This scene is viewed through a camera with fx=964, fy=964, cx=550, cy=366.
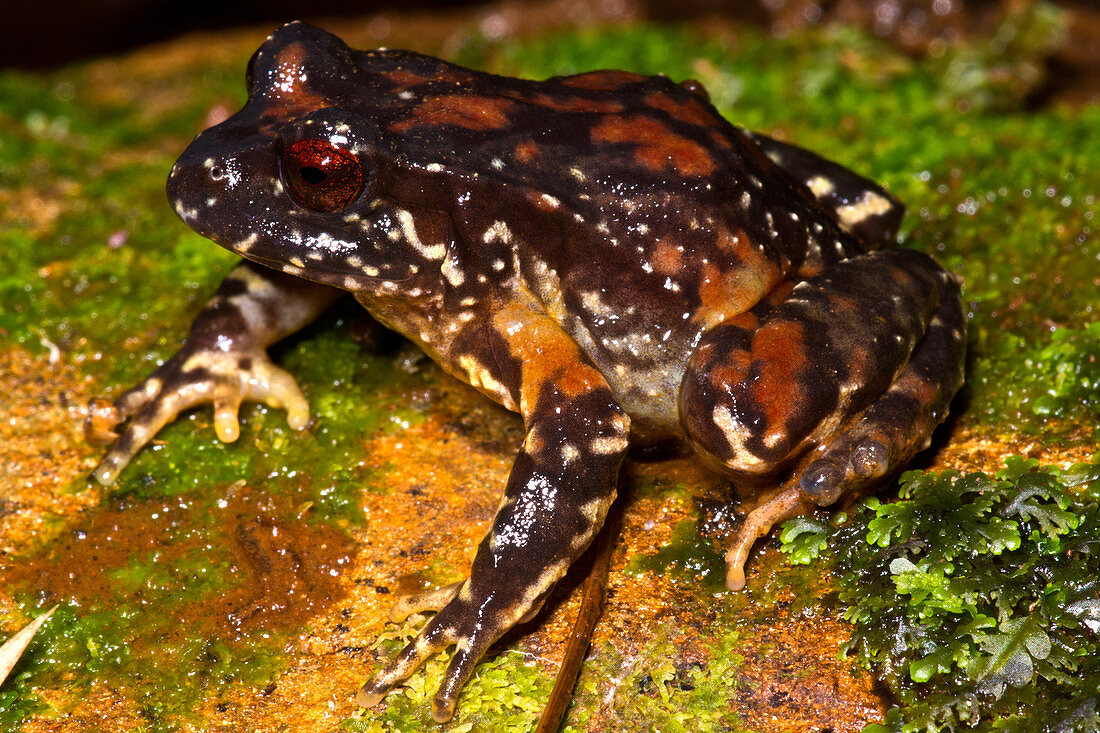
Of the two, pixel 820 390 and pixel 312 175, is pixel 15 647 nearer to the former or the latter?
pixel 312 175

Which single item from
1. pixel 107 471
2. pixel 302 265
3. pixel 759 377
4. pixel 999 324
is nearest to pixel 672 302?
pixel 759 377

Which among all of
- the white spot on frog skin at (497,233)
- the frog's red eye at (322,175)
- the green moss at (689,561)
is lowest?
the green moss at (689,561)

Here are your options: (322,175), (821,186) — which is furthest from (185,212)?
(821,186)

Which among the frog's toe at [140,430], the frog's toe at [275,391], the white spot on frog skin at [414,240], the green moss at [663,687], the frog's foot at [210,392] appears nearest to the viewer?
the green moss at [663,687]

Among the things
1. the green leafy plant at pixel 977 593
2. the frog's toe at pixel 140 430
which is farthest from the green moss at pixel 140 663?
the green leafy plant at pixel 977 593

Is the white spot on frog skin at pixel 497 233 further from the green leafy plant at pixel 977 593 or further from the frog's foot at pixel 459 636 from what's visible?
the green leafy plant at pixel 977 593

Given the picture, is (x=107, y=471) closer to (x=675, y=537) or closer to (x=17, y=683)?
(x=17, y=683)

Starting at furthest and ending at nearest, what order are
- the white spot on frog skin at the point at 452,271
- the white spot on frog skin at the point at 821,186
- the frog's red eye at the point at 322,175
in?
the white spot on frog skin at the point at 821,186, the white spot on frog skin at the point at 452,271, the frog's red eye at the point at 322,175
